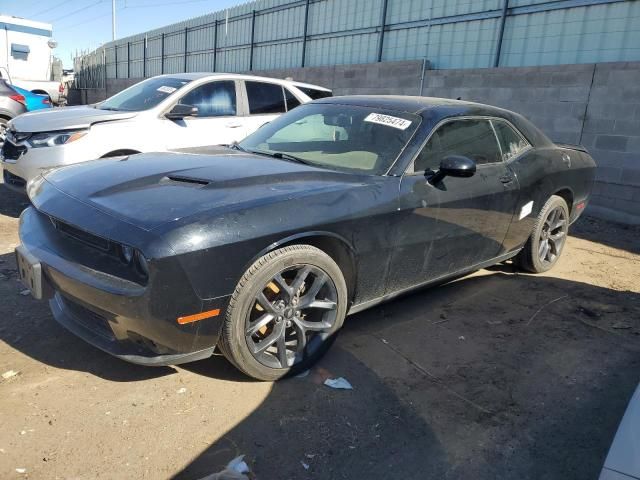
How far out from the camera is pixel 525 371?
332 cm

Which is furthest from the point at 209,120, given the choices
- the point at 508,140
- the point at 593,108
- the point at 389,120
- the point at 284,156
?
the point at 593,108

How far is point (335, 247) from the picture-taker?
3.07 m

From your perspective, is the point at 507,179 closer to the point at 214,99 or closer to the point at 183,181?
the point at 183,181

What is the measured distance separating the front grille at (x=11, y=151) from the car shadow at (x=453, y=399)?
13.5ft

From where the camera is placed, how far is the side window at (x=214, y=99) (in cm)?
643

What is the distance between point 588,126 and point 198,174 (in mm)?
6697

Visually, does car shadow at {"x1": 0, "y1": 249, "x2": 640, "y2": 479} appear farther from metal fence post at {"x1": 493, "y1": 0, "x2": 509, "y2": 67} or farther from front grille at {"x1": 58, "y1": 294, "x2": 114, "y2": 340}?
metal fence post at {"x1": 493, "y1": 0, "x2": 509, "y2": 67}

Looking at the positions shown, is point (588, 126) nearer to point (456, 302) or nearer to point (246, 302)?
point (456, 302)

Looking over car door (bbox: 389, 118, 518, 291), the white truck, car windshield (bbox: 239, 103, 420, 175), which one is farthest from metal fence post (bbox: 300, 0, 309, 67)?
car door (bbox: 389, 118, 518, 291)

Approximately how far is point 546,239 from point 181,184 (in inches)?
145

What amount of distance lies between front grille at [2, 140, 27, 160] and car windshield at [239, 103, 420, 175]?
295cm

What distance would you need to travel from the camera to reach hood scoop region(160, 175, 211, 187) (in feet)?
9.49

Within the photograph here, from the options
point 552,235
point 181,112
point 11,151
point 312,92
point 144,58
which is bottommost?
point 552,235

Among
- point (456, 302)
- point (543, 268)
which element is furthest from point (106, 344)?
point (543, 268)
